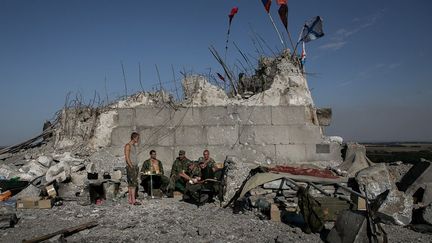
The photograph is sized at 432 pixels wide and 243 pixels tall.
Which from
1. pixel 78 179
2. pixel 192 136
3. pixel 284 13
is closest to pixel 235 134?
pixel 192 136

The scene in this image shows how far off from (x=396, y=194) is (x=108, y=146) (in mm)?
5981

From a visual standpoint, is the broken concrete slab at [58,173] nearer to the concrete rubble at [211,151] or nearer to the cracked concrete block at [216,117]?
the concrete rubble at [211,151]

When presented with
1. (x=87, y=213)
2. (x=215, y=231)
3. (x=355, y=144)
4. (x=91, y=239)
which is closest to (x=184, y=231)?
(x=215, y=231)

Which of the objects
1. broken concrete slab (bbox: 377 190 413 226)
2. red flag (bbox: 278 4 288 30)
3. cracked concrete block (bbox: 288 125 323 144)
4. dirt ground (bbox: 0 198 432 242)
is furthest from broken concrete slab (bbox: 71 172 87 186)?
red flag (bbox: 278 4 288 30)

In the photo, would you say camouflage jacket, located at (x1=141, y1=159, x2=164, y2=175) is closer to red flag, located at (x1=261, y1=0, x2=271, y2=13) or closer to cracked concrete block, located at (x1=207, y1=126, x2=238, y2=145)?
cracked concrete block, located at (x1=207, y1=126, x2=238, y2=145)

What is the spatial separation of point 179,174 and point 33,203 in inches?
105

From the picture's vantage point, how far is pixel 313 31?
929 centimetres

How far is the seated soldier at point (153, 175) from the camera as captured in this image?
7773 mm

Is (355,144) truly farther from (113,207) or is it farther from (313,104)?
(113,207)

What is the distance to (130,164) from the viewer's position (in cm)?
711

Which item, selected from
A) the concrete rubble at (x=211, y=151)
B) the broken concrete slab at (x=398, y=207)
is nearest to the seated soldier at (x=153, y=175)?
the concrete rubble at (x=211, y=151)

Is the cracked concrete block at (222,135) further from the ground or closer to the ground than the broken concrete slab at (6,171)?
further from the ground

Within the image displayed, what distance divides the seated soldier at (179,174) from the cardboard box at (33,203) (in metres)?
2.22

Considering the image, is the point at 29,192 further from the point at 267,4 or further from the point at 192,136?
the point at 267,4
